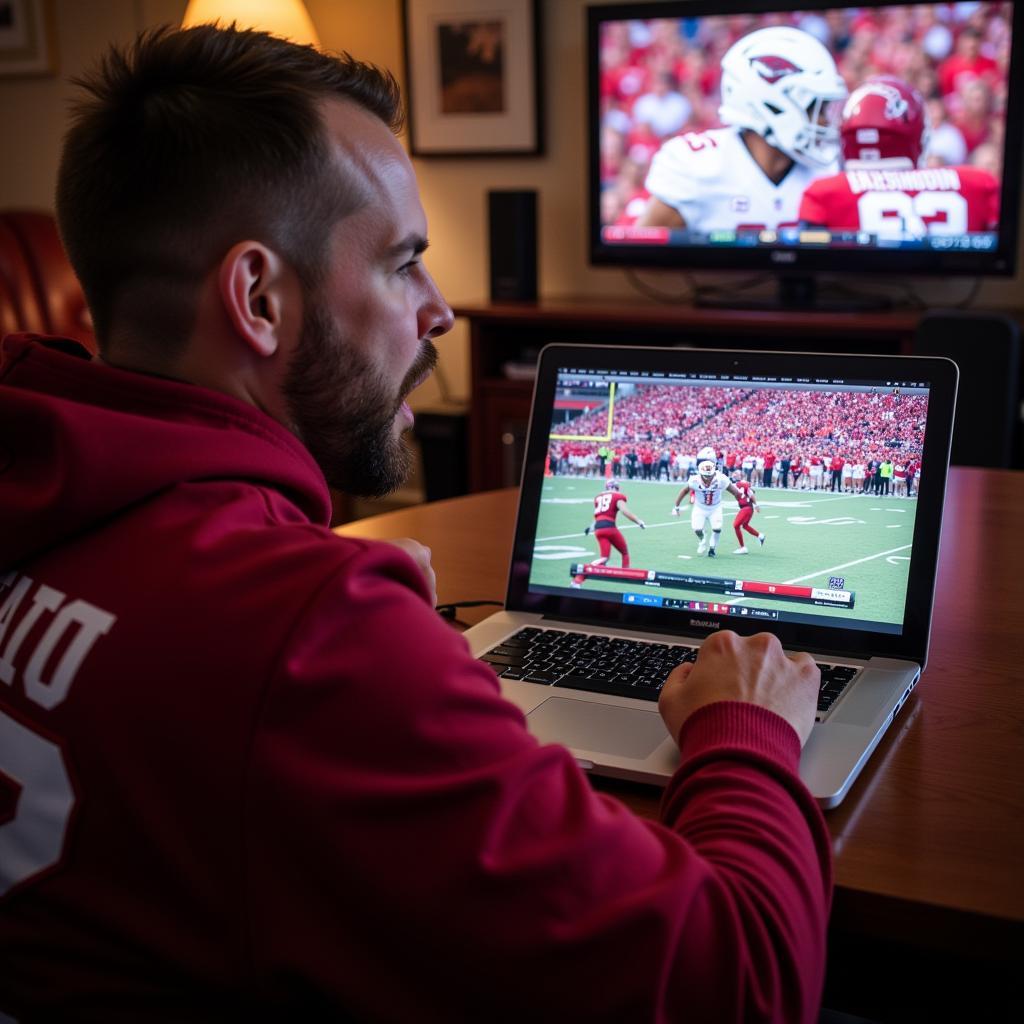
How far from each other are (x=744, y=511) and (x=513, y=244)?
280 centimetres

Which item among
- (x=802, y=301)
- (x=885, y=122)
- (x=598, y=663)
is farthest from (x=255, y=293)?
(x=802, y=301)

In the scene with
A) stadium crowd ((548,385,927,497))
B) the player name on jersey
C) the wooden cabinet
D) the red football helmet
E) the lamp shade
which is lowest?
the wooden cabinet

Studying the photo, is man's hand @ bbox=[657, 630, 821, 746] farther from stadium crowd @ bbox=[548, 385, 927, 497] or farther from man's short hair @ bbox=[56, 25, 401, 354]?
man's short hair @ bbox=[56, 25, 401, 354]

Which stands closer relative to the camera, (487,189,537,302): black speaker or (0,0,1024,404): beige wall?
(487,189,537,302): black speaker

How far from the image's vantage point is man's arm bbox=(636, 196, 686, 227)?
3709 millimetres

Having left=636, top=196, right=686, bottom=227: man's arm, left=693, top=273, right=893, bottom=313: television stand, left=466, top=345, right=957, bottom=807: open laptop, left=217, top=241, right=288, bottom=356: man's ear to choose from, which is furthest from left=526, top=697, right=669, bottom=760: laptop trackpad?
left=636, top=196, right=686, bottom=227: man's arm

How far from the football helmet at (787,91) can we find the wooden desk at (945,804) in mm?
2164

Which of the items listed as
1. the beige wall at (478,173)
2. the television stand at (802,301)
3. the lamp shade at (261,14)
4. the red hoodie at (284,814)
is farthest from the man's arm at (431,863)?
the lamp shade at (261,14)

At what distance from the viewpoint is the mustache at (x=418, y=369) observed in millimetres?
984

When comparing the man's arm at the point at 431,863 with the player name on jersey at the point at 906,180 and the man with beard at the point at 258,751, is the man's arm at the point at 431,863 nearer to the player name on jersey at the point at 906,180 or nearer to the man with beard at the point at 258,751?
the man with beard at the point at 258,751

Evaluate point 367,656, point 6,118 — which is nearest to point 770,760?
point 367,656

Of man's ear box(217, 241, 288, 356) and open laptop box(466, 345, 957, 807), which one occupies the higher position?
man's ear box(217, 241, 288, 356)

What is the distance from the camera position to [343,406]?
913 mm
